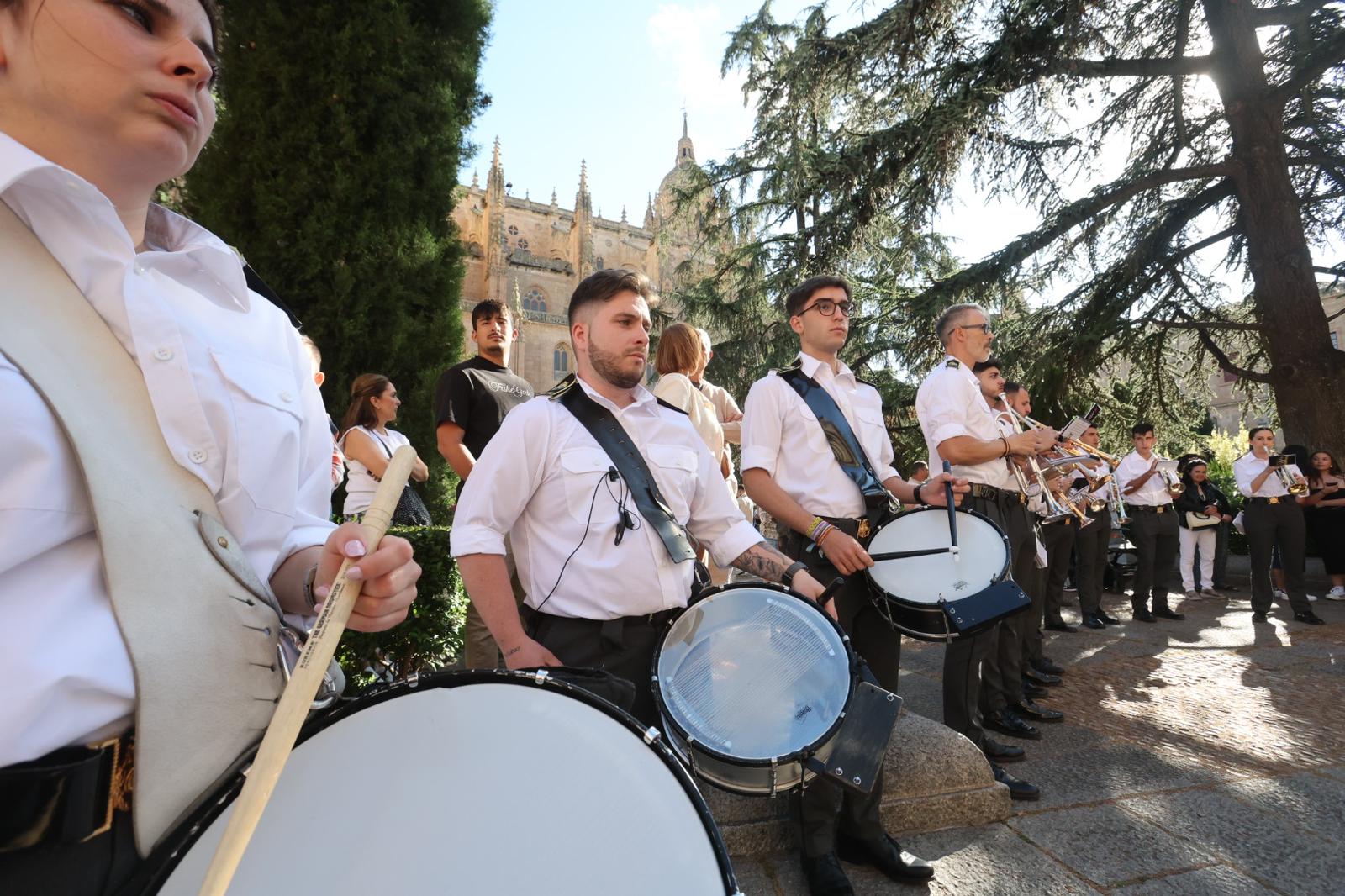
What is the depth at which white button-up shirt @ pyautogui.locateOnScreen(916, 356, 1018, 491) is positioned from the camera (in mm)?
3949

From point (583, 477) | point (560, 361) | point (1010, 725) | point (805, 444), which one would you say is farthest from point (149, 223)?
point (560, 361)

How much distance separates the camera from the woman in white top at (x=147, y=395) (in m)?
0.80

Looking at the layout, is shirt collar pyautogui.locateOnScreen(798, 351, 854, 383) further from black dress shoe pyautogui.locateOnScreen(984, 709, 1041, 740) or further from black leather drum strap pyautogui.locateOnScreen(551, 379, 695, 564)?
black dress shoe pyautogui.locateOnScreen(984, 709, 1041, 740)

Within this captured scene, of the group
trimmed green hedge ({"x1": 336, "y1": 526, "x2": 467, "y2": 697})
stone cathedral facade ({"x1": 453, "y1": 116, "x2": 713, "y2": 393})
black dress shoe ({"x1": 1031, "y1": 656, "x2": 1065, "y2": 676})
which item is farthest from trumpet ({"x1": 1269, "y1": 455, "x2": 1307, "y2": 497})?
stone cathedral facade ({"x1": 453, "y1": 116, "x2": 713, "y2": 393})

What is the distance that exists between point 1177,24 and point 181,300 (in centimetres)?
1507

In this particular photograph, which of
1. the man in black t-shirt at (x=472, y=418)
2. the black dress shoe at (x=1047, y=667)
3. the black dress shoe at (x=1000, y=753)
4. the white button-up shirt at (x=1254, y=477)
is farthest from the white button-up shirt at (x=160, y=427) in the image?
the white button-up shirt at (x=1254, y=477)

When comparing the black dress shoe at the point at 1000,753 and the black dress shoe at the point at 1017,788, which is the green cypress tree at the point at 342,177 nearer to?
the black dress shoe at the point at 1000,753

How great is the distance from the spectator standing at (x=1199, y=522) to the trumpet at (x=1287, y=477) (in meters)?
1.39

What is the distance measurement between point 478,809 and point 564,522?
3.95 ft

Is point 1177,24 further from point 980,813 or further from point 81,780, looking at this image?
point 81,780

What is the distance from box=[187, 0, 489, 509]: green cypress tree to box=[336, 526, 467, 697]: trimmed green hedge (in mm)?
4724

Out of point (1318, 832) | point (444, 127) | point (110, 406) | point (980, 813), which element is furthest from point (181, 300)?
point (444, 127)

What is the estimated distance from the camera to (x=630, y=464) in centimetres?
230

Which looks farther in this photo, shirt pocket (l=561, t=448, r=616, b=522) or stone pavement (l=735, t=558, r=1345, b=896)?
stone pavement (l=735, t=558, r=1345, b=896)
